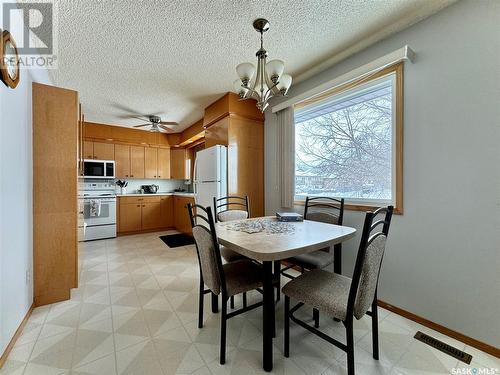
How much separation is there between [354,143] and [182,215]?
3.69 meters

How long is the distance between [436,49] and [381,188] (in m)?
1.15

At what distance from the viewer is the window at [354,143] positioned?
1.99 m

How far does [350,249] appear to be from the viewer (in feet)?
7.55

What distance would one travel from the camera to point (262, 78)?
5.63ft

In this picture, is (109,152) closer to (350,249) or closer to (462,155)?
(350,249)

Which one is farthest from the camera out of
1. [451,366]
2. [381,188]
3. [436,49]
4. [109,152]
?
[109,152]

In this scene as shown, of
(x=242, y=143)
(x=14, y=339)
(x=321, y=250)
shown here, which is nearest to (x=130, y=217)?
(x=242, y=143)

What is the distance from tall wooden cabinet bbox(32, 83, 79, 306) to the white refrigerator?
1.55m

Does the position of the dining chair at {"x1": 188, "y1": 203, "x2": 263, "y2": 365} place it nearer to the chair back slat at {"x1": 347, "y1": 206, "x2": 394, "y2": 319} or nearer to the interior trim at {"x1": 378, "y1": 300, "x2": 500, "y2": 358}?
the chair back slat at {"x1": 347, "y1": 206, "x2": 394, "y2": 319}

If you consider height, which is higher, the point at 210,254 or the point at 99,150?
the point at 99,150

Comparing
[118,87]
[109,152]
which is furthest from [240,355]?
[109,152]

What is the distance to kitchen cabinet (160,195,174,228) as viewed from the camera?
5152mm

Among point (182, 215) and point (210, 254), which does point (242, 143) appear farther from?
point (182, 215)

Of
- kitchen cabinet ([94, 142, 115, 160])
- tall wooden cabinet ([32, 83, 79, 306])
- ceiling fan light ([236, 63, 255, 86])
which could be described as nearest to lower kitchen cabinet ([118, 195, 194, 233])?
kitchen cabinet ([94, 142, 115, 160])
